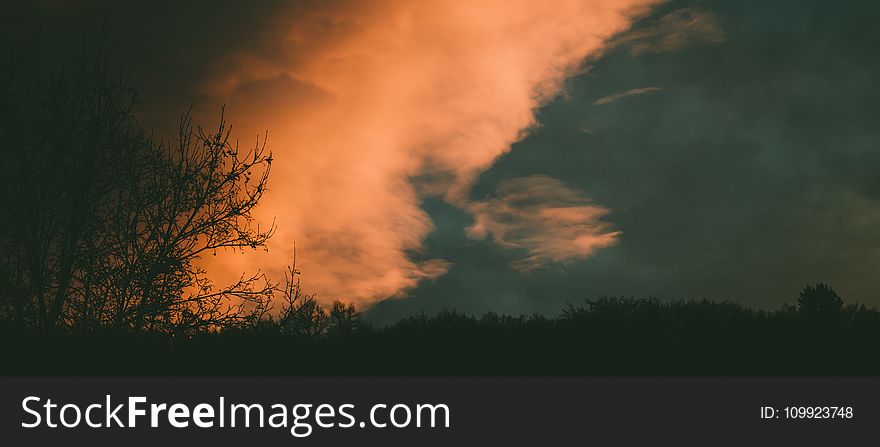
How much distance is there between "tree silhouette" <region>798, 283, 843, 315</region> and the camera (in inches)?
446

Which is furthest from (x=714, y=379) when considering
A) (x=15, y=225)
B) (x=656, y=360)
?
(x=15, y=225)

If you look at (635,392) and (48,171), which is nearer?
(635,392)

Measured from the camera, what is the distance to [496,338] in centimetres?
1101

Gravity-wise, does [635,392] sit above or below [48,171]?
below

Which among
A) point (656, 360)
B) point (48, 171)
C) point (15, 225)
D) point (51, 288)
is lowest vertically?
point (656, 360)

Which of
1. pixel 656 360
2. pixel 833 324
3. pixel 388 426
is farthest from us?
pixel 833 324

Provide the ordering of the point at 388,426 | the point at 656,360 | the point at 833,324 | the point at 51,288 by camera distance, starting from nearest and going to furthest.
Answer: the point at 388,426 < the point at 656,360 < the point at 833,324 < the point at 51,288

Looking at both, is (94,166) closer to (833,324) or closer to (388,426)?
(388,426)

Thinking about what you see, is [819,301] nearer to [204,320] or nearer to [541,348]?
[541,348]

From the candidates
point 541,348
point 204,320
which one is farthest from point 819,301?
point 204,320

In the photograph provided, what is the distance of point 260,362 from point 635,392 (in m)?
5.90

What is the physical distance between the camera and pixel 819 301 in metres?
11.9

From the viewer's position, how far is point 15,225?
15.0 metres

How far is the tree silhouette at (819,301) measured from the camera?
11324 millimetres
